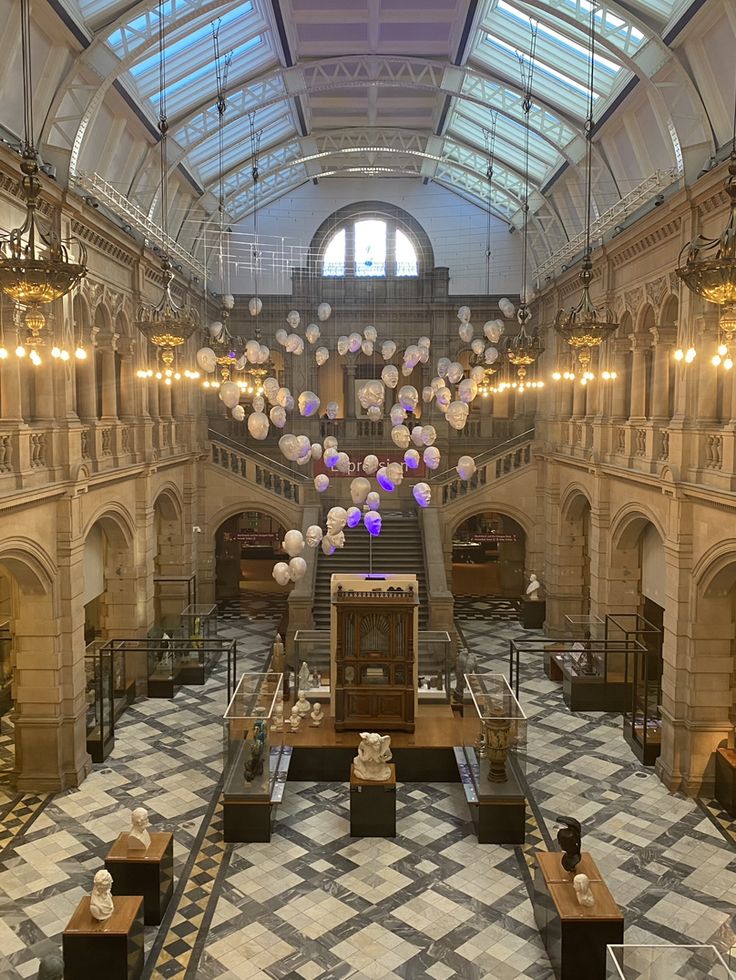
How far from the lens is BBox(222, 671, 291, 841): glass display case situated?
12133 millimetres

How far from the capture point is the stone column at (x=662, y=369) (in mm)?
15992

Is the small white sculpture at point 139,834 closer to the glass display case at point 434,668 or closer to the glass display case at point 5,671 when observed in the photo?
the glass display case at point 434,668

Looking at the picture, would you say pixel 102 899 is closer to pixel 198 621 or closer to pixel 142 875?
pixel 142 875

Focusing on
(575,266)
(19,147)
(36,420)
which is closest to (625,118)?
(575,266)

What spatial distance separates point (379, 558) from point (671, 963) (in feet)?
55.0

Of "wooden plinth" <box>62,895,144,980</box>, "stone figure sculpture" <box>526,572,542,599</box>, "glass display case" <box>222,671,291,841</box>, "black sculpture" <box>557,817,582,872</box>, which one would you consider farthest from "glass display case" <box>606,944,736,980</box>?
"stone figure sculpture" <box>526,572,542,599</box>

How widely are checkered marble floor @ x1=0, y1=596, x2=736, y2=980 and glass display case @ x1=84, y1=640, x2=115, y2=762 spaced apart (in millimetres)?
337

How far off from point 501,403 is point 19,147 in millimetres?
20846

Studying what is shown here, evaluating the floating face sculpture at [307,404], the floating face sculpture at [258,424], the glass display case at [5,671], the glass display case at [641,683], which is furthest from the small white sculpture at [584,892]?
the glass display case at [5,671]

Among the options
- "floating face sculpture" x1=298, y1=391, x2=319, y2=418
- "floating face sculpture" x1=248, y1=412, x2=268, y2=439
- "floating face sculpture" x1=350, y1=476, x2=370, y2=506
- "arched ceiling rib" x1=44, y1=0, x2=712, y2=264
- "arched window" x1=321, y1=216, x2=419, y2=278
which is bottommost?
"floating face sculpture" x1=350, y1=476, x2=370, y2=506

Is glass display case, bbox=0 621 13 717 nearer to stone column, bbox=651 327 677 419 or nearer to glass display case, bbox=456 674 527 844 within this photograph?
glass display case, bbox=456 674 527 844

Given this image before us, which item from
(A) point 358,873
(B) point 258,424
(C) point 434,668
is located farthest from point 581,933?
(B) point 258,424

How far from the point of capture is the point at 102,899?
866 cm

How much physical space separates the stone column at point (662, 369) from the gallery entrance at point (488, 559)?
11.3 m
